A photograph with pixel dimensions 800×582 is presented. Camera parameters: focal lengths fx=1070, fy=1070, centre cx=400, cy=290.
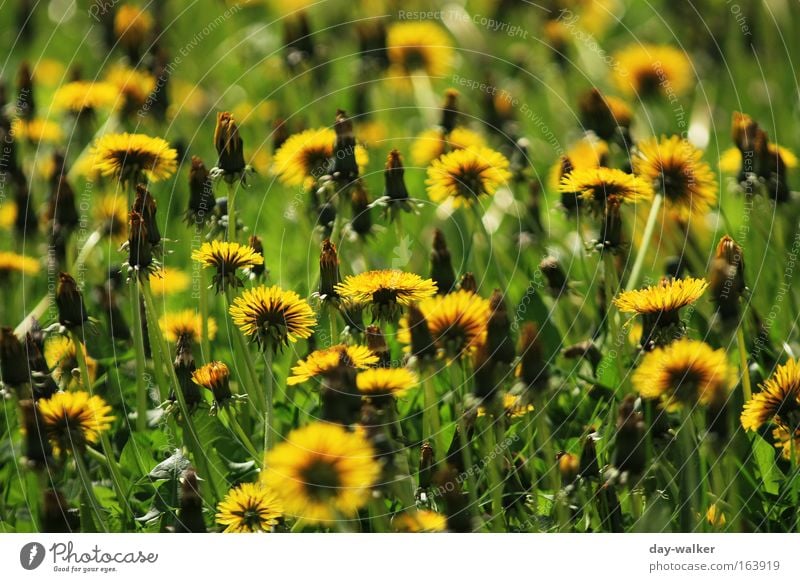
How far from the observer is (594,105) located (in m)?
1.46

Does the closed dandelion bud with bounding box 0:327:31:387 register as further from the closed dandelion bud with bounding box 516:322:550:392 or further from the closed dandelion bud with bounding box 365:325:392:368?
the closed dandelion bud with bounding box 516:322:550:392

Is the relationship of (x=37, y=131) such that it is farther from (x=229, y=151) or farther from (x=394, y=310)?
(x=394, y=310)

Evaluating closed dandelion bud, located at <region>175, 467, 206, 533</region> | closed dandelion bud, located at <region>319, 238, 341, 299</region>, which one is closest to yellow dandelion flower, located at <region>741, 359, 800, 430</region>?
closed dandelion bud, located at <region>319, 238, 341, 299</region>

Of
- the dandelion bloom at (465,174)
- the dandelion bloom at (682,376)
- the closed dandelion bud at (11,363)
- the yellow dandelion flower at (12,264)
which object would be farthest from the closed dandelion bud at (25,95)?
the dandelion bloom at (682,376)

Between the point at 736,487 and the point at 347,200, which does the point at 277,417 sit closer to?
the point at 347,200

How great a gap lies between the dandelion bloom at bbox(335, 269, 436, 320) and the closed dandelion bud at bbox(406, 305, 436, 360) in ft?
0.26

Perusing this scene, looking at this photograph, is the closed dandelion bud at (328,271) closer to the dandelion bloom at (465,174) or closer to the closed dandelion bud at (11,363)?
the dandelion bloom at (465,174)

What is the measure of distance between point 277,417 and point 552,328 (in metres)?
0.39

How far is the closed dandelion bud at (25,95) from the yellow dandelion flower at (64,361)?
0.43 meters

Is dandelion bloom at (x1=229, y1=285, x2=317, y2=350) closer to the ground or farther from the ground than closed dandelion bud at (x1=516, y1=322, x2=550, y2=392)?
farther from the ground

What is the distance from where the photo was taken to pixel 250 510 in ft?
3.75

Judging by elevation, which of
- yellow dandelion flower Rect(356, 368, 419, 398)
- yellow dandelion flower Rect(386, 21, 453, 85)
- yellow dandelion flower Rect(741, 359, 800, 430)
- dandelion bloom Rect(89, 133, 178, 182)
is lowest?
yellow dandelion flower Rect(741, 359, 800, 430)

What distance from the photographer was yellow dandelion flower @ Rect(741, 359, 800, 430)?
118cm

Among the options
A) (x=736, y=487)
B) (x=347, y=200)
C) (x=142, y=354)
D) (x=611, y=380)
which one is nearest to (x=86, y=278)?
(x=142, y=354)
